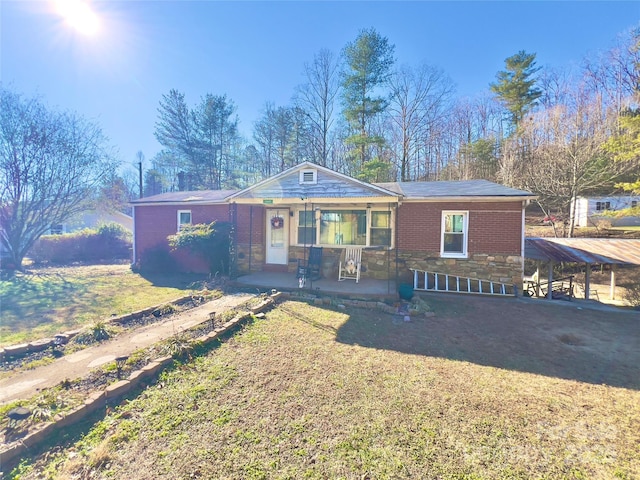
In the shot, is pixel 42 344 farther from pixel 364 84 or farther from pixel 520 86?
pixel 520 86

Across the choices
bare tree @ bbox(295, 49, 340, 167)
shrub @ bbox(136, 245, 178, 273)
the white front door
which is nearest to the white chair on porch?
the white front door

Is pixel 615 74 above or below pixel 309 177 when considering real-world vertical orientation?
above

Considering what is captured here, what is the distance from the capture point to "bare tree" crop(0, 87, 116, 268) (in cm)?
1242

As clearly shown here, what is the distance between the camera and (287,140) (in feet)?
77.0

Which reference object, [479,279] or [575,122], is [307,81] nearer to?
[575,122]

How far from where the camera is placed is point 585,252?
9.26m

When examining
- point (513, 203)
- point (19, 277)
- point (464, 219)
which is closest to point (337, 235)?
point (464, 219)

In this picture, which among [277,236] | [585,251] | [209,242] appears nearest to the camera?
[585,251]

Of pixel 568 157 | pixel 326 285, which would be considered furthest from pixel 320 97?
pixel 326 285

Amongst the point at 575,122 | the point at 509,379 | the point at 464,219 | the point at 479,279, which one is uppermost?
the point at 575,122

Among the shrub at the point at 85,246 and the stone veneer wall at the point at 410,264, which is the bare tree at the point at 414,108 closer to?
the stone veneer wall at the point at 410,264

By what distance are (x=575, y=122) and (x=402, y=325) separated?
70.5 ft

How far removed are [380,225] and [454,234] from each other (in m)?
2.43

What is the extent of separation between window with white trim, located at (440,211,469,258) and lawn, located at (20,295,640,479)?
13.7 feet
